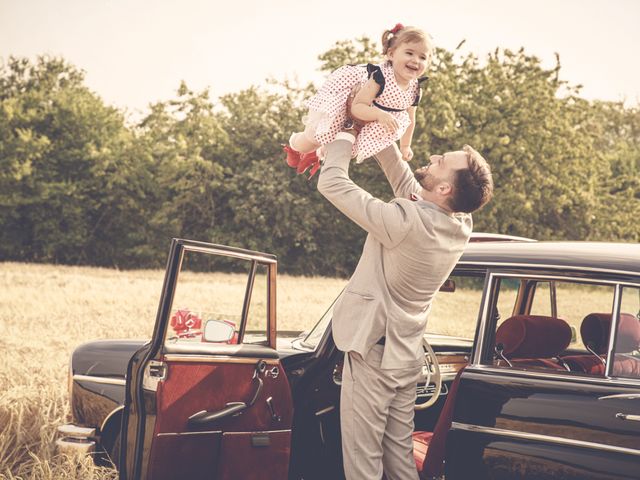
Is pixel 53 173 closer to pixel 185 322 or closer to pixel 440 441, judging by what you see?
pixel 185 322

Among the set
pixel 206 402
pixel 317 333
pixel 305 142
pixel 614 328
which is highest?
pixel 305 142

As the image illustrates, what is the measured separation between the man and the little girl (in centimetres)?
10

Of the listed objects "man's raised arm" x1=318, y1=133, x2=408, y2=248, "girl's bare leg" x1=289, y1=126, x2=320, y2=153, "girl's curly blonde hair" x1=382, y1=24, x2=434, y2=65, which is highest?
"girl's curly blonde hair" x1=382, y1=24, x2=434, y2=65

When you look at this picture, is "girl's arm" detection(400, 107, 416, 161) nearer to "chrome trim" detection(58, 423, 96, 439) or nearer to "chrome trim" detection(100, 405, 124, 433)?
"chrome trim" detection(100, 405, 124, 433)

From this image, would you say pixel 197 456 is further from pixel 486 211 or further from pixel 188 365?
pixel 486 211

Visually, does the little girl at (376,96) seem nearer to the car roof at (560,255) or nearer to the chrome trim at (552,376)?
the car roof at (560,255)

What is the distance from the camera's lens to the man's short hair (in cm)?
338

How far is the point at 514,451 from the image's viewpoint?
3414mm

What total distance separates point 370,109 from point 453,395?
132 cm

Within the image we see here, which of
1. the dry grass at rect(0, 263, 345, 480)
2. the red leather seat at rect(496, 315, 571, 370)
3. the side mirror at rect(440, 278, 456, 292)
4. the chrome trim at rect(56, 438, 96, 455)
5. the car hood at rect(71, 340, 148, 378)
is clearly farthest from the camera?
the dry grass at rect(0, 263, 345, 480)

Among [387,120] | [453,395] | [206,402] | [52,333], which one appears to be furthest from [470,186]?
[52,333]

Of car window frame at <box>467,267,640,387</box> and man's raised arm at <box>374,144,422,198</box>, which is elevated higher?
man's raised arm at <box>374,144,422,198</box>

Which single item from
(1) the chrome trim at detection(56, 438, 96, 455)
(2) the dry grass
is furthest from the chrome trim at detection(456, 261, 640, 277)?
(2) the dry grass

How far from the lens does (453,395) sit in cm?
363
